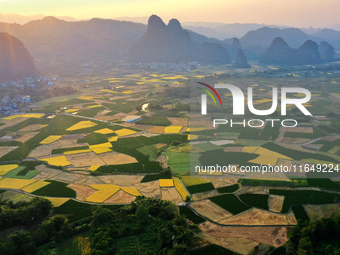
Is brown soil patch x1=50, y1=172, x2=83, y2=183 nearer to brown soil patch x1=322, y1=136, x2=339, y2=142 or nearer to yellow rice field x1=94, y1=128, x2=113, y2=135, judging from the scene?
yellow rice field x1=94, y1=128, x2=113, y2=135

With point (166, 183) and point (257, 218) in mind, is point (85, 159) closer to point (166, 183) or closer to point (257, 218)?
point (166, 183)

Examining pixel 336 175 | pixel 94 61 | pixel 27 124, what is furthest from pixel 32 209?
pixel 94 61

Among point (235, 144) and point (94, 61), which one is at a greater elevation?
point (94, 61)

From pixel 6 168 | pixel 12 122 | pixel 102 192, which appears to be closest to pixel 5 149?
pixel 6 168

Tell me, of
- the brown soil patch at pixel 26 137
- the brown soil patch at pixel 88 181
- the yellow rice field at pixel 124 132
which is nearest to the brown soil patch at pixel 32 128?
the brown soil patch at pixel 26 137

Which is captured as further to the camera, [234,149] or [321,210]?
[234,149]

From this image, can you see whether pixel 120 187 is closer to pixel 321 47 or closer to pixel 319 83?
pixel 319 83

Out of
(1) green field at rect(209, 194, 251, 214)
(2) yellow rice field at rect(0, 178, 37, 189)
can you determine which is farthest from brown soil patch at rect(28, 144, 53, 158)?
(1) green field at rect(209, 194, 251, 214)
